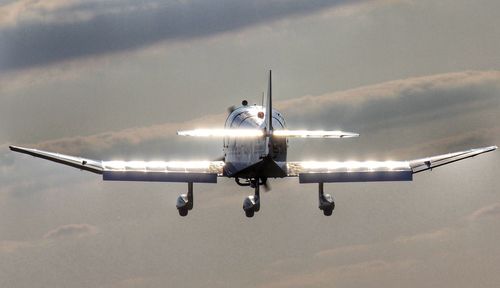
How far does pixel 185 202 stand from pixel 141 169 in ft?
21.2

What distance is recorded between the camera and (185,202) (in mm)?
103812

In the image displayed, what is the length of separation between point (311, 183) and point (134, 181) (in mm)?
11124

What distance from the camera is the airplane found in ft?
316

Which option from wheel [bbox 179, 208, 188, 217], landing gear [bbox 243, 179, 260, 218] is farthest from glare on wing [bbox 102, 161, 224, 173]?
wheel [bbox 179, 208, 188, 217]

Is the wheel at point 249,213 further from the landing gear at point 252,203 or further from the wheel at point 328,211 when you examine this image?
the wheel at point 328,211

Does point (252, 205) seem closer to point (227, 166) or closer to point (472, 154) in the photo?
point (227, 166)

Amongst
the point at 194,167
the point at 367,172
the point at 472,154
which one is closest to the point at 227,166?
the point at 194,167

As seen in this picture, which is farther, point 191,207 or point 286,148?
point 191,207

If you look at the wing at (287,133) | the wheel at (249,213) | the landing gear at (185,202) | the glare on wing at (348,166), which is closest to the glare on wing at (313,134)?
the wing at (287,133)

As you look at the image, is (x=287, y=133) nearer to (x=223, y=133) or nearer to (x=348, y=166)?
(x=223, y=133)

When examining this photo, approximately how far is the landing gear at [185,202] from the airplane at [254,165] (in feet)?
10.5

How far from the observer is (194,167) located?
10012cm

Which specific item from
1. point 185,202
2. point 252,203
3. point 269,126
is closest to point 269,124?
point 269,126

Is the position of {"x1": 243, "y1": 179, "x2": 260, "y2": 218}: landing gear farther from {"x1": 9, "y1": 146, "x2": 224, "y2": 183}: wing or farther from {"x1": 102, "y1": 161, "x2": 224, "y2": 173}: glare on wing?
{"x1": 102, "y1": 161, "x2": 224, "y2": 173}: glare on wing
